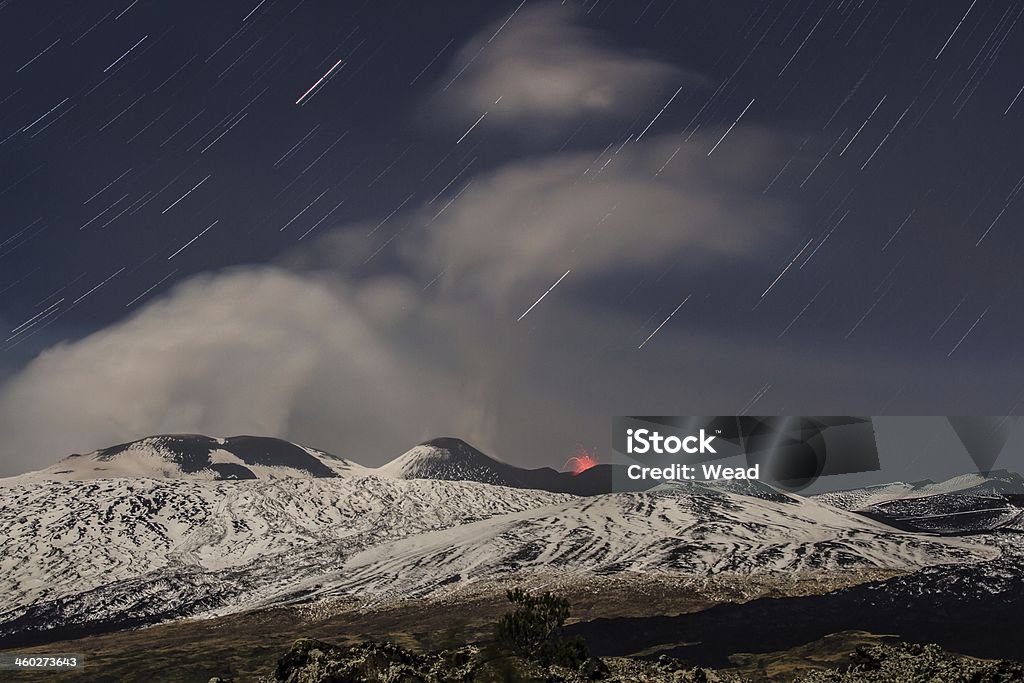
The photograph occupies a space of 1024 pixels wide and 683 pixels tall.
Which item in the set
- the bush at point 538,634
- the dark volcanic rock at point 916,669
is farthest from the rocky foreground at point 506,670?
the bush at point 538,634

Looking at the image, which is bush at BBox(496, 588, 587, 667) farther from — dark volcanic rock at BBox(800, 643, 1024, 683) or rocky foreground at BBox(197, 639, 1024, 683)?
dark volcanic rock at BBox(800, 643, 1024, 683)

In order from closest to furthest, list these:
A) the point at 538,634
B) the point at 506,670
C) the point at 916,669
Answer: the point at 506,670
the point at 916,669
the point at 538,634

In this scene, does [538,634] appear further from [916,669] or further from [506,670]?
[916,669]

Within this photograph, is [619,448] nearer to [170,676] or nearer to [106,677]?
[170,676]

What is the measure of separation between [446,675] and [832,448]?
125914 mm

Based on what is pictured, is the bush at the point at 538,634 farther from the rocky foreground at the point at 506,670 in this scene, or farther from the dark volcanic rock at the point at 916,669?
the dark volcanic rock at the point at 916,669

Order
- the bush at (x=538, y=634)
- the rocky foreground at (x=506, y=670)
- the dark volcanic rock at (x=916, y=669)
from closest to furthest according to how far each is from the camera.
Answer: the rocky foreground at (x=506, y=670), the dark volcanic rock at (x=916, y=669), the bush at (x=538, y=634)

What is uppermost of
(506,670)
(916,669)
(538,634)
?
(538,634)

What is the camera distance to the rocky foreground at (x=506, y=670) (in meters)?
88.1

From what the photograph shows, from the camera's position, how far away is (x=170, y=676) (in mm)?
194000

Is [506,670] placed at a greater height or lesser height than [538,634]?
lesser

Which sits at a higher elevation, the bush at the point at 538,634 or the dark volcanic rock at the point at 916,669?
the bush at the point at 538,634

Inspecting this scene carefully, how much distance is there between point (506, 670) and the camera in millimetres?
92750

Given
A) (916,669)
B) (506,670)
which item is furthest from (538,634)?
(916,669)
